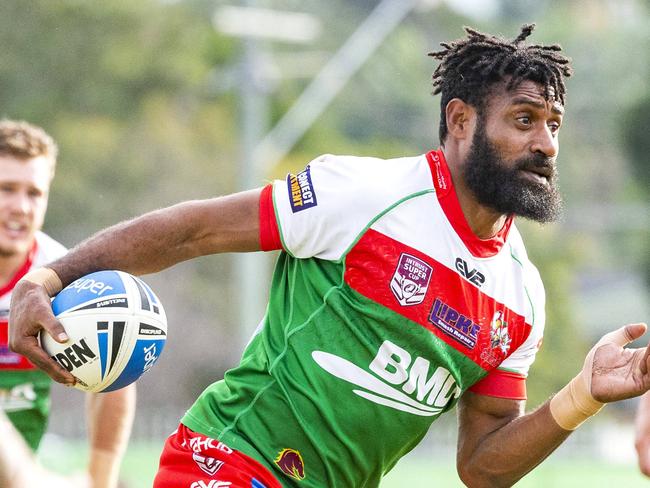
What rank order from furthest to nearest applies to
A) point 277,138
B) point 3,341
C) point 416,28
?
point 416,28 < point 277,138 < point 3,341

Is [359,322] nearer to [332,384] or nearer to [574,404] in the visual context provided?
[332,384]

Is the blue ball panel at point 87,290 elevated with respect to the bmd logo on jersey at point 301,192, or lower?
lower

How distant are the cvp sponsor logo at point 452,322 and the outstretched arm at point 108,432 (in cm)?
196

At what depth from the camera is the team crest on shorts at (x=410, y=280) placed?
5.12m

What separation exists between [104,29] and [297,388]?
35.4 m

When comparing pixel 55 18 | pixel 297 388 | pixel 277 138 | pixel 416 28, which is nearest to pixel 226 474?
pixel 297 388

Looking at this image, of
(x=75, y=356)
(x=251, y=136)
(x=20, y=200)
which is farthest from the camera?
(x=251, y=136)

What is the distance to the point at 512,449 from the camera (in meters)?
5.42

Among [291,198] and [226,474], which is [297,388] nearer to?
[226,474]

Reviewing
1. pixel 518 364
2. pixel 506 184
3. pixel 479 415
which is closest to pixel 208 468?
pixel 479 415

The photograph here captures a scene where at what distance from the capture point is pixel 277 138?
986 inches

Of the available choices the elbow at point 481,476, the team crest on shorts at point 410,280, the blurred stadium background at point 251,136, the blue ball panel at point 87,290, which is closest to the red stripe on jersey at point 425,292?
the team crest on shorts at point 410,280

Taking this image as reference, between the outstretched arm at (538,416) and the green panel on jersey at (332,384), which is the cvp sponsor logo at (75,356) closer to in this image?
the green panel on jersey at (332,384)

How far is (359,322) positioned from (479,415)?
0.81 meters
